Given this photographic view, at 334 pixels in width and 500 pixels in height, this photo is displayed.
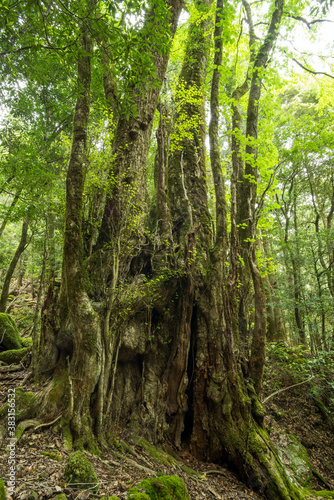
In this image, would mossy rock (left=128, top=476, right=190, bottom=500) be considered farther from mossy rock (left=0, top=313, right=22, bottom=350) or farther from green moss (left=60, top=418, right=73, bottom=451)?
mossy rock (left=0, top=313, right=22, bottom=350)

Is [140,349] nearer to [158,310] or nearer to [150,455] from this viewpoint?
[158,310]

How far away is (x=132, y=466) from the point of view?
3.42 meters

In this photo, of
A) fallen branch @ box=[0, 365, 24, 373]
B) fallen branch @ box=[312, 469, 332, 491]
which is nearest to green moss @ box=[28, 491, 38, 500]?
fallen branch @ box=[0, 365, 24, 373]

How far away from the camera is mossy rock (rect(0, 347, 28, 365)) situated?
242 inches

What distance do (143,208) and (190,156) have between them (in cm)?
264

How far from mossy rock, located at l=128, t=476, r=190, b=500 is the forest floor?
18 centimetres

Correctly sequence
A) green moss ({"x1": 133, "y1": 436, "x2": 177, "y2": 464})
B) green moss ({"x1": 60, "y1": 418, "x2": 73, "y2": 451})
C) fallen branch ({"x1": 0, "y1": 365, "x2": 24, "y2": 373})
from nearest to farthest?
green moss ({"x1": 60, "y1": 418, "x2": 73, "y2": 451})
green moss ({"x1": 133, "y1": 436, "x2": 177, "y2": 464})
fallen branch ({"x1": 0, "y1": 365, "x2": 24, "y2": 373})

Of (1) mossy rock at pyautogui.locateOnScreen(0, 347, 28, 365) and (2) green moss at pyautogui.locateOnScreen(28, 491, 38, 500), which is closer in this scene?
(2) green moss at pyautogui.locateOnScreen(28, 491, 38, 500)

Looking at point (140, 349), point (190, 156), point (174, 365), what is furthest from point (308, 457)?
point (190, 156)

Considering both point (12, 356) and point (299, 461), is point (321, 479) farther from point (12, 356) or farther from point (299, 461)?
point (12, 356)

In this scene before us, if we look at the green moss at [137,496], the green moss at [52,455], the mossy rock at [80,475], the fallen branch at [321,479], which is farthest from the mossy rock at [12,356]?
the fallen branch at [321,479]

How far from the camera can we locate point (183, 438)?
4.76 m

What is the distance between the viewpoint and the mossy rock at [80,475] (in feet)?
8.21

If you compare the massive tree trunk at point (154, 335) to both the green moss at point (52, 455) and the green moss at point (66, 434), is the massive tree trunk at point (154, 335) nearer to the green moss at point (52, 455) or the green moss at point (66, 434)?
the green moss at point (66, 434)
